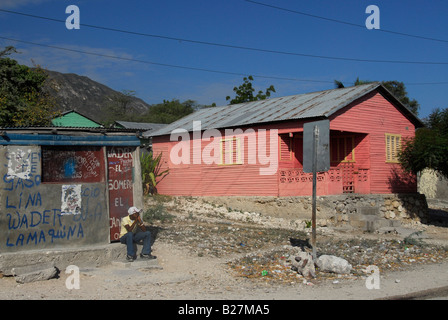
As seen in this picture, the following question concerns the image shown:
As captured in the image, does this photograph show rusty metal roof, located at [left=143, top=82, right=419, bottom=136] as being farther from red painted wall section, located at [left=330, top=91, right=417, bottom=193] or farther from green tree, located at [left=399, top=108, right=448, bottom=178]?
green tree, located at [left=399, top=108, right=448, bottom=178]

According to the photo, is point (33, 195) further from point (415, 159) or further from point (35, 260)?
point (415, 159)

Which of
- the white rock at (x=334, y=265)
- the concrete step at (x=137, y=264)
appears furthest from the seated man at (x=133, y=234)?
the white rock at (x=334, y=265)

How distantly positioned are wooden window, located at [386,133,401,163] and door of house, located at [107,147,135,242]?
46.7ft

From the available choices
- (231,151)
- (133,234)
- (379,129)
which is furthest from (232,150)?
(133,234)

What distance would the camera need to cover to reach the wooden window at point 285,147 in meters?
20.0

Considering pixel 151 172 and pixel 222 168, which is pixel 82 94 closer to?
pixel 151 172

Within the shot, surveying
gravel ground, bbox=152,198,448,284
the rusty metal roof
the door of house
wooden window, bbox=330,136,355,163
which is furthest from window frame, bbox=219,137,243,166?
the door of house

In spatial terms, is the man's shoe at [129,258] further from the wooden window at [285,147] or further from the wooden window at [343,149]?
the wooden window at [343,149]

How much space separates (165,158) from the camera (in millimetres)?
25297

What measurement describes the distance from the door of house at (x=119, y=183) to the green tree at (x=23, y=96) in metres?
14.5

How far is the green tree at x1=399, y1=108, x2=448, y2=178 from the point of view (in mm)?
17734

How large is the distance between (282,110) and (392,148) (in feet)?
17.3

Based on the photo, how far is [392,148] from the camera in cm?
2120
